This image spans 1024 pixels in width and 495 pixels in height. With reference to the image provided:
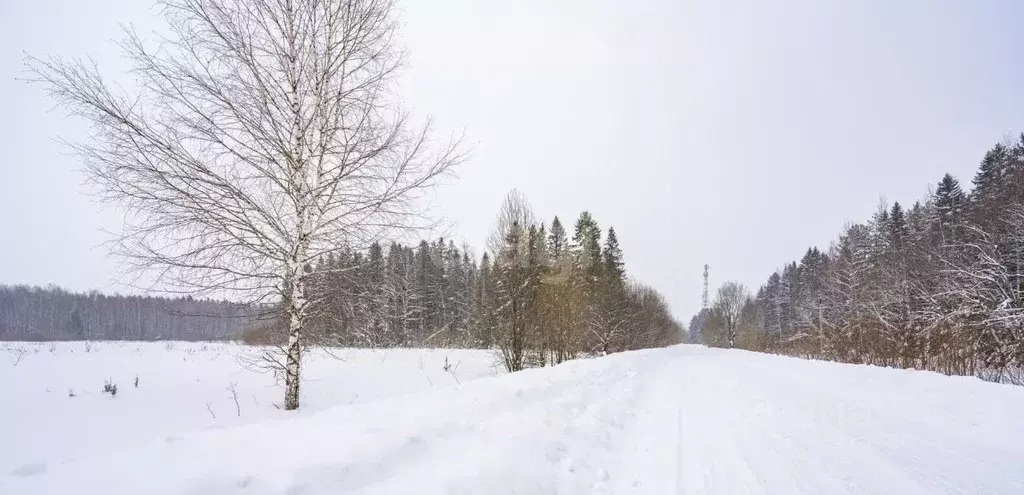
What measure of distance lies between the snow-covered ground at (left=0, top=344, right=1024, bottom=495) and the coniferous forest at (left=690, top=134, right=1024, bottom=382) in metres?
7.18

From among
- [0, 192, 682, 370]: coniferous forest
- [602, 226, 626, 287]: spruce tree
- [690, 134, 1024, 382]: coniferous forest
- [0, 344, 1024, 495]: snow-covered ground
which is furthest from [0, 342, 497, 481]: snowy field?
[602, 226, 626, 287]: spruce tree

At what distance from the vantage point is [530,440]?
421 cm

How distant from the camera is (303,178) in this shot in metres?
6.73

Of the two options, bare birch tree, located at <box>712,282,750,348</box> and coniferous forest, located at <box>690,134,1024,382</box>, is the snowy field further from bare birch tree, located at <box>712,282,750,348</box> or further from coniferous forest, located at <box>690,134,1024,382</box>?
bare birch tree, located at <box>712,282,750,348</box>

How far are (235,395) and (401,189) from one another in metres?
4.93

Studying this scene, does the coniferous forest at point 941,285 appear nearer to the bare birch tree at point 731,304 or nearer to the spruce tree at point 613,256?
the bare birch tree at point 731,304

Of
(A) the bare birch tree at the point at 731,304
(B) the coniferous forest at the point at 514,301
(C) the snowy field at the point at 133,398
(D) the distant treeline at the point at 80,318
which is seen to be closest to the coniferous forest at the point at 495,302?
(B) the coniferous forest at the point at 514,301

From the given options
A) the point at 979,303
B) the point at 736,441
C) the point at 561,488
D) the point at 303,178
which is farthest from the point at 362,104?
the point at 979,303

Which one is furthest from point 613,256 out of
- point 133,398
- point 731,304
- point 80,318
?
point 80,318

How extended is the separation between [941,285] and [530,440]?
22.7 m

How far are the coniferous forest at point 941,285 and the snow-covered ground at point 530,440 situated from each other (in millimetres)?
7175

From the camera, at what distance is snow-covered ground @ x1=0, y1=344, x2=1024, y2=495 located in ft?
8.74

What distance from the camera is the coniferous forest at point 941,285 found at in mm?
12938

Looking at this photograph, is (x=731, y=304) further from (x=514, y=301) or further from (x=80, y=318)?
(x=80, y=318)
